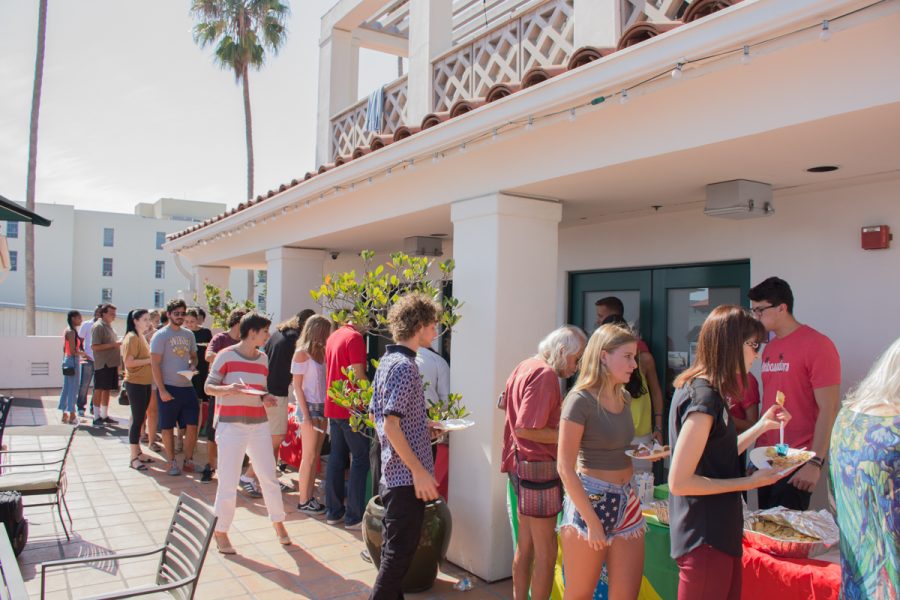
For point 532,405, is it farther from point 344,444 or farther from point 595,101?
point 344,444

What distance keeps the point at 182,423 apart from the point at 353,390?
3.67m

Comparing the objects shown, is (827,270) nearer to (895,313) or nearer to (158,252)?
(895,313)

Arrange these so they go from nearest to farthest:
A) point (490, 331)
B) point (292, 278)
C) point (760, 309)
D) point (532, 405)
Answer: point (532, 405) → point (760, 309) → point (490, 331) → point (292, 278)

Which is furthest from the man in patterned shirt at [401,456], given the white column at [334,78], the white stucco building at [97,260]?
the white stucco building at [97,260]

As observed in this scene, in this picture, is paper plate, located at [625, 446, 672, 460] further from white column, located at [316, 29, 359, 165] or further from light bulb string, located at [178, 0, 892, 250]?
white column, located at [316, 29, 359, 165]

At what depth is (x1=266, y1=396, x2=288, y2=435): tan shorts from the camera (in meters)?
6.71

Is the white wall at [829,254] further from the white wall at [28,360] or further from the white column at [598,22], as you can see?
the white wall at [28,360]

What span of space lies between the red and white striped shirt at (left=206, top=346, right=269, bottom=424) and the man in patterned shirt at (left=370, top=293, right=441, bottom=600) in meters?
1.76

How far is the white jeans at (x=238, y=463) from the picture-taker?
15.9 feet

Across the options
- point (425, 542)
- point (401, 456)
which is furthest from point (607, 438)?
point (425, 542)

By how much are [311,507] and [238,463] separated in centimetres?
138

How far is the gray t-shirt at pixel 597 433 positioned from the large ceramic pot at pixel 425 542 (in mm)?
1579

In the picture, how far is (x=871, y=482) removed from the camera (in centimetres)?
167

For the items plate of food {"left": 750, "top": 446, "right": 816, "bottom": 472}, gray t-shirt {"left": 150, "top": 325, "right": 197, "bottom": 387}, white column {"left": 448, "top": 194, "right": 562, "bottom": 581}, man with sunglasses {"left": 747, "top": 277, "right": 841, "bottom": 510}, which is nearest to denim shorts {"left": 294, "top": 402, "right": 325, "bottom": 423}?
white column {"left": 448, "top": 194, "right": 562, "bottom": 581}
